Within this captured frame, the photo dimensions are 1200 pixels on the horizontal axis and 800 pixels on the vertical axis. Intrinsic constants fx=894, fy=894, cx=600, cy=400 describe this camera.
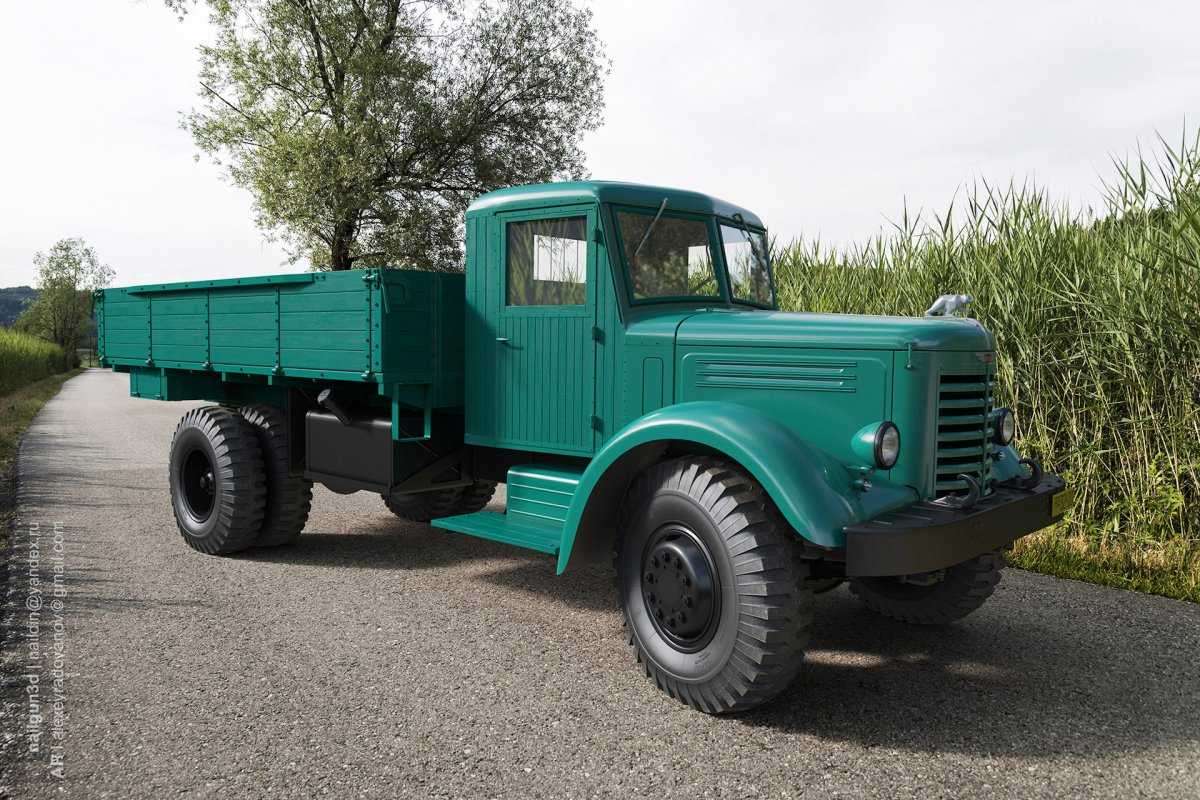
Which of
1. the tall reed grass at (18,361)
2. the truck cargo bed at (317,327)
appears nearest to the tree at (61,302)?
the tall reed grass at (18,361)

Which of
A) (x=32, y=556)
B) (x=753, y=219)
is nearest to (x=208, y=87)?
(x=32, y=556)

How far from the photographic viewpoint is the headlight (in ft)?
14.5

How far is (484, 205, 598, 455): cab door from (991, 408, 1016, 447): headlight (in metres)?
2.01

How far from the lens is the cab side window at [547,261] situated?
15.2ft

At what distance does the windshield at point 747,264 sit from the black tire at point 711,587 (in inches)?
56.1

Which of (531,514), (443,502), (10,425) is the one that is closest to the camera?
(531,514)

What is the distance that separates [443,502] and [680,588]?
3654 millimetres

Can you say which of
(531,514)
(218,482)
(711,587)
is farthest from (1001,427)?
(218,482)

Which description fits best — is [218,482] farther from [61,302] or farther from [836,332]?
[61,302]

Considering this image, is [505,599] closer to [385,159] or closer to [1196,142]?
[1196,142]

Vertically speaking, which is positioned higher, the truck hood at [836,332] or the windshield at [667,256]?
the windshield at [667,256]

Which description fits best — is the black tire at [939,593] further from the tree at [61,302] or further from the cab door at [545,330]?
the tree at [61,302]

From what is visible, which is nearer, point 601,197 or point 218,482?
point 601,197

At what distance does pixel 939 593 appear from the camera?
4699 millimetres
